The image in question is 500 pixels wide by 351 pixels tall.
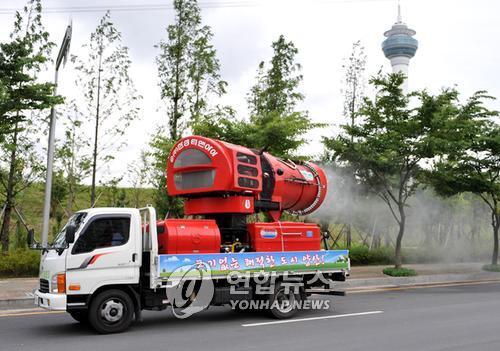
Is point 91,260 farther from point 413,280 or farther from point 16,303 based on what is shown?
point 413,280

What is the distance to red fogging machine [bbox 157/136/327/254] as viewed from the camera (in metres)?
8.91

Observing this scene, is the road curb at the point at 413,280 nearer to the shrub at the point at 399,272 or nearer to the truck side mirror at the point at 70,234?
the shrub at the point at 399,272

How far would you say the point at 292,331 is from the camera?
27.3 feet

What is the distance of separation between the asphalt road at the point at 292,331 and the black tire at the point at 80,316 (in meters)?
0.11

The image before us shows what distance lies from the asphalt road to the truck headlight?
70 centimetres

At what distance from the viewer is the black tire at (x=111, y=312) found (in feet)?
25.5

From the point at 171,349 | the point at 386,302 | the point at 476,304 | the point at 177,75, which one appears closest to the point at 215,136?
the point at 177,75

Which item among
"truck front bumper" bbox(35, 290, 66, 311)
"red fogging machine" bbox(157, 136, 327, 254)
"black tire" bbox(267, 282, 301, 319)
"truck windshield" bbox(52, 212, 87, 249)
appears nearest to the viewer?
"truck front bumper" bbox(35, 290, 66, 311)

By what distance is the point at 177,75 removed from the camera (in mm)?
19969

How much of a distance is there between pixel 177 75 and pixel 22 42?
634 centimetres

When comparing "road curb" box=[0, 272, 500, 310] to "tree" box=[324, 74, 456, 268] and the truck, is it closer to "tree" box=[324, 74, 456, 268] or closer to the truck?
"tree" box=[324, 74, 456, 268]

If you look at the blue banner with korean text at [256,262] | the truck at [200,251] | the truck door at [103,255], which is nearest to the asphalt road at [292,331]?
the truck at [200,251]

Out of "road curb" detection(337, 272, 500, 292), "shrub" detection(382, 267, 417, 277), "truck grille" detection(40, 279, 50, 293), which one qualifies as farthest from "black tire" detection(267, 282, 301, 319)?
"shrub" detection(382, 267, 417, 277)

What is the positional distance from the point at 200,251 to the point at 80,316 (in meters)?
2.24
